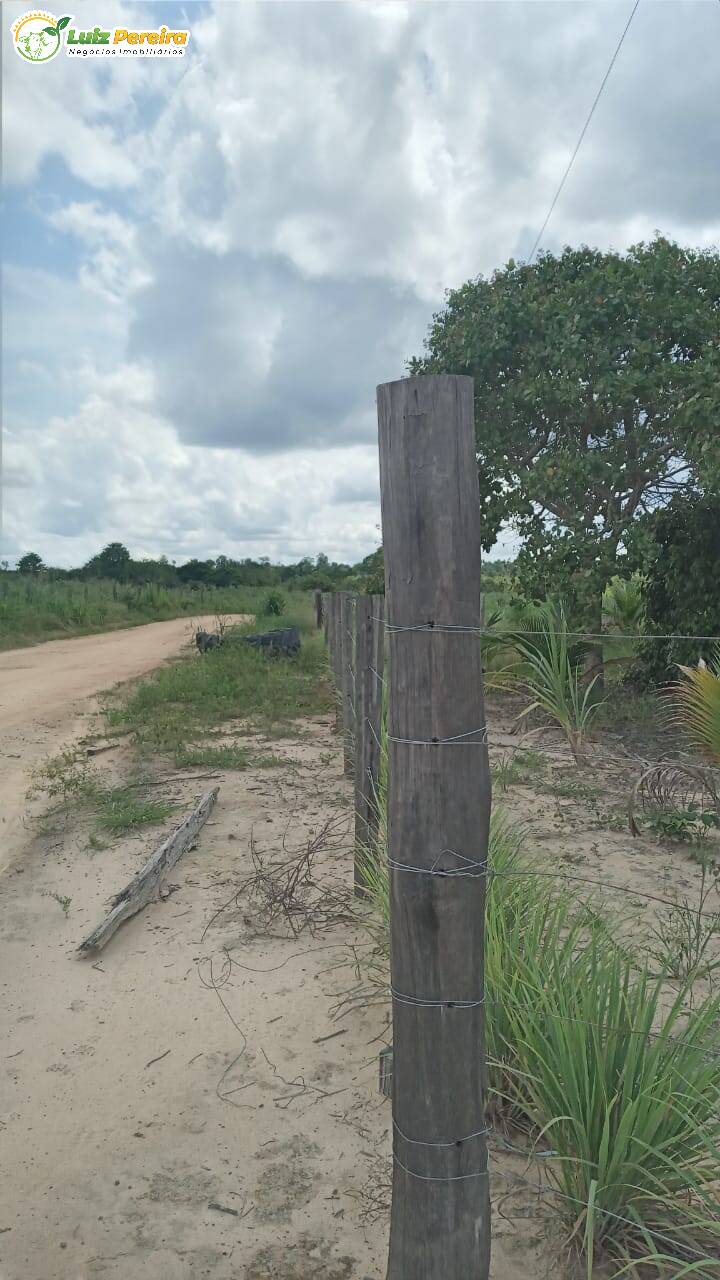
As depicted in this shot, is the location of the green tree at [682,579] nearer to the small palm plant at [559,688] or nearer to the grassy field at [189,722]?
the small palm plant at [559,688]

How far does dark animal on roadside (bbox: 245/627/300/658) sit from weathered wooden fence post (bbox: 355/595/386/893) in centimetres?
897

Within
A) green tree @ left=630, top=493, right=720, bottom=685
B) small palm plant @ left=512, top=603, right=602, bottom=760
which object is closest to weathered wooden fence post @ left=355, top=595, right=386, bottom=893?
small palm plant @ left=512, top=603, right=602, bottom=760

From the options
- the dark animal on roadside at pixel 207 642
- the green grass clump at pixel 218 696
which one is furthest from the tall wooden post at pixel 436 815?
the dark animal on roadside at pixel 207 642

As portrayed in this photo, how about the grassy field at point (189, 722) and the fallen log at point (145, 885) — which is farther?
the grassy field at point (189, 722)

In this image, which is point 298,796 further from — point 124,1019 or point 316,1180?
point 316,1180

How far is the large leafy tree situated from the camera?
27.1ft

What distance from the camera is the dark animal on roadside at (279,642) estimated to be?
14.2 meters

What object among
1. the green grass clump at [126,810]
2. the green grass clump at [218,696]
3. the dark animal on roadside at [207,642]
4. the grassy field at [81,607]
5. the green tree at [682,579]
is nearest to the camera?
the green grass clump at [126,810]

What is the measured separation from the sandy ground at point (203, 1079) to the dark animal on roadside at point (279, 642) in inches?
336

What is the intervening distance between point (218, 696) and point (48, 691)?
2.34 metres

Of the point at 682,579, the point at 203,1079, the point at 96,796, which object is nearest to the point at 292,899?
the point at 203,1079

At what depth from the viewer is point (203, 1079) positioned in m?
3.21

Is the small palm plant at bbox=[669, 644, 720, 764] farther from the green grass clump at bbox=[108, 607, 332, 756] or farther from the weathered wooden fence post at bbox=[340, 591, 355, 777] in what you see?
the green grass clump at bbox=[108, 607, 332, 756]

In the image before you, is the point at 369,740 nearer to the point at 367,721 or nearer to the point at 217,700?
the point at 367,721
